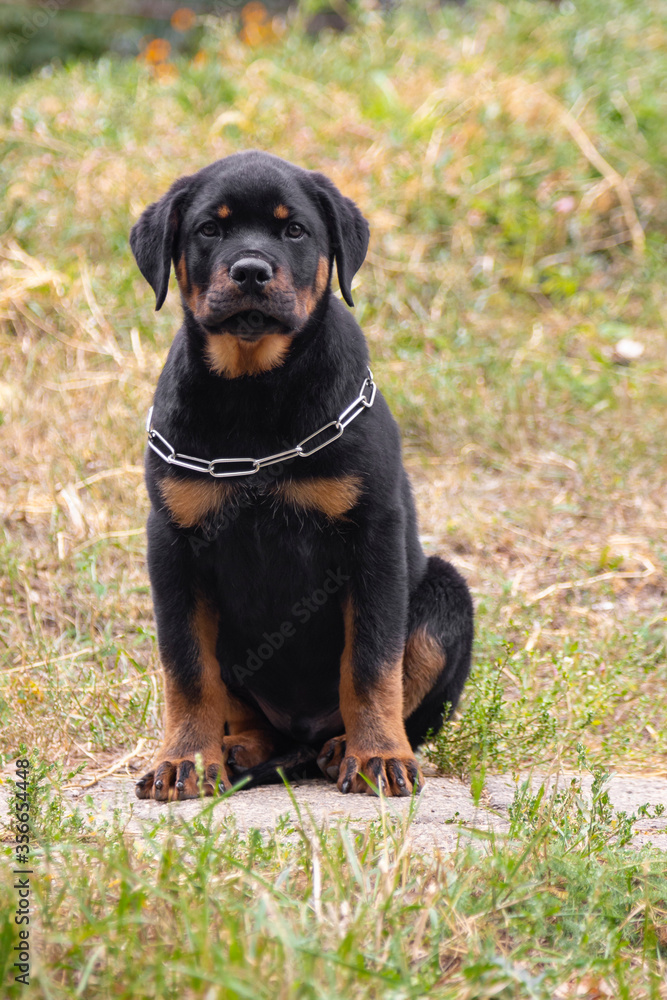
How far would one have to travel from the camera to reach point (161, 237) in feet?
10.8

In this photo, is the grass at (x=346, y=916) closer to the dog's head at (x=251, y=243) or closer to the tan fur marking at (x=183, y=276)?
the dog's head at (x=251, y=243)

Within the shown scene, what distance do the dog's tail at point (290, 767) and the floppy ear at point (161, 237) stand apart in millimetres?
1452

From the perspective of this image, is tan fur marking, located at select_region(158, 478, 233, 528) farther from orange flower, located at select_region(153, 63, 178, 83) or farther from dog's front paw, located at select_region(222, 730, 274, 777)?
orange flower, located at select_region(153, 63, 178, 83)

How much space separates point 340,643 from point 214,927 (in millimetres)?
1462

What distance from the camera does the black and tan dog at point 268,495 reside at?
2.98 m

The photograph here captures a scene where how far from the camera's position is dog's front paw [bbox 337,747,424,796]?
294 centimetres

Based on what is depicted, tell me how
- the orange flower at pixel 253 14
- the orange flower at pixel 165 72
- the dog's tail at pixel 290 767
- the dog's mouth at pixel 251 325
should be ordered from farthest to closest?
the orange flower at pixel 253 14 → the orange flower at pixel 165 72 → the dog's tail at pixel 290 767 → the dog's mouth at pixel 251 325

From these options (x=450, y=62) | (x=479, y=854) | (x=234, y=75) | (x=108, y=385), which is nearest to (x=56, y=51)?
(x=234, y=75)

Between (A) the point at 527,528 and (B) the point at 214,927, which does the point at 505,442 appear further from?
(B) the point at 214,927

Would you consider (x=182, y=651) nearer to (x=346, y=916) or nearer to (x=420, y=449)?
(x=346, y=916)

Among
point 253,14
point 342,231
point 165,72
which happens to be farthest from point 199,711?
point 253,14

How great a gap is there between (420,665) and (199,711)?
71 cm

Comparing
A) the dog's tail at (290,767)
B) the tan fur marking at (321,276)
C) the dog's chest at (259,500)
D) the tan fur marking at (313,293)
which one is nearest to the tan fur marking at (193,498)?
the dog's chest at (259,500)

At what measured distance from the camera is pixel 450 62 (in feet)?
29.7
